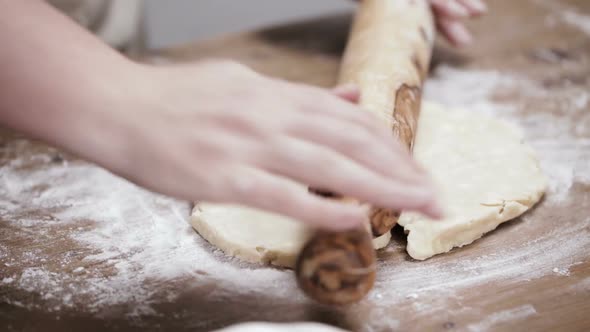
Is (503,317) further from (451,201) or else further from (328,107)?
(328,107)

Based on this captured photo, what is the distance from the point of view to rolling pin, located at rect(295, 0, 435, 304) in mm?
827

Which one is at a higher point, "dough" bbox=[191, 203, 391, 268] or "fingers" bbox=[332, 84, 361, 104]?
"fingers" bbox=[332, 84, 361, 104]

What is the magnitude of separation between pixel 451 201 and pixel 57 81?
70 centimetres

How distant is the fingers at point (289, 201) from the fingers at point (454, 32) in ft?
3.85

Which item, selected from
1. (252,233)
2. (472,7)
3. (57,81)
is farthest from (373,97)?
(472,7)

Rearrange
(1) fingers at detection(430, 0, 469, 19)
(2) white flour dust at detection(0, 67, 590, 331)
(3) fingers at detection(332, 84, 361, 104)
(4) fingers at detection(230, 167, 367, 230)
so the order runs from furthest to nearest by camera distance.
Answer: (1) fingers at detection(430, 0, 469, 19), (2) white flour dust at detection(0, 67, 590, 331), (3) fingers at detection(332, 84, 361, 104), (4) fingers at detection(230, 167, 367, 230)

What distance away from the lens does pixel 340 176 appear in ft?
2.46

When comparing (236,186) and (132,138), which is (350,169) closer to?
(236,186)

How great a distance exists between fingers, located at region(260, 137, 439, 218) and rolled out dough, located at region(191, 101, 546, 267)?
0.22 meters

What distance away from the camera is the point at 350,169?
751mm

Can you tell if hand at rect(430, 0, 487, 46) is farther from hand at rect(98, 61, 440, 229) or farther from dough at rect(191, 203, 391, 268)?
hand at rect(98, 61, 440, 229)

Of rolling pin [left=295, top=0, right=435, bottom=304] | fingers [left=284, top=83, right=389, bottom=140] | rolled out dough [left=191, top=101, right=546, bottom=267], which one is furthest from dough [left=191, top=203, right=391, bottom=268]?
fingers [left=284, top=83, right=389, bottom=140]

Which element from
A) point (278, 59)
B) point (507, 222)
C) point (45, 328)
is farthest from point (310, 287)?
point (278, 59)

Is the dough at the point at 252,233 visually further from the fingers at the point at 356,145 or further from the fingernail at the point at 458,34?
the fingernail at the point at 458,34
